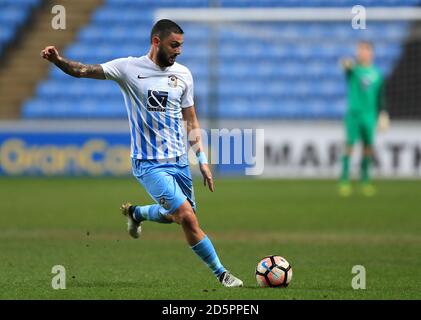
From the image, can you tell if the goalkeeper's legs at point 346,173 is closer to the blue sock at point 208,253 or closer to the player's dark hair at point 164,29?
the blue sock at point 208,253

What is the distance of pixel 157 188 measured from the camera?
295 inches

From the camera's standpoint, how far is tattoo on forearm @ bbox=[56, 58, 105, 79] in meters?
7.32

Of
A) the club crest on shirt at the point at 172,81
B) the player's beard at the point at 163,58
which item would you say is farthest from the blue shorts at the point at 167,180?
the player's beard at the point at 163,58

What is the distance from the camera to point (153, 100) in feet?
24.9

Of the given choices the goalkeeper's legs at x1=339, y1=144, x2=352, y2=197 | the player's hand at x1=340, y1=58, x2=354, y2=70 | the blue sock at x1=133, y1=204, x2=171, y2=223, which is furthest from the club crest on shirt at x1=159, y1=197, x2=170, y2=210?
the goalkeeper's legs at x1=339, y1=144, x2=352, y2=197

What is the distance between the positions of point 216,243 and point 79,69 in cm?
395

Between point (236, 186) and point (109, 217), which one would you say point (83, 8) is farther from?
point (109, 217)

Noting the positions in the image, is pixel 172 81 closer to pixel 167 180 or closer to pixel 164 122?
pixel 164 122

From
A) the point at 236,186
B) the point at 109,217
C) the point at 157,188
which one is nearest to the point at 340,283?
the point at 157,188

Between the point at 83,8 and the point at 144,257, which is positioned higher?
the point at 83,8

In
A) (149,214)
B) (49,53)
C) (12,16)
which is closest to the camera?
(49,53)

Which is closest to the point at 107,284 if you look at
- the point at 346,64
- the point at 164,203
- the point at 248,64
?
the point at 164,203

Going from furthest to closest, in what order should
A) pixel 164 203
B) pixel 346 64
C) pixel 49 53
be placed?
pixel 346 64 < pixel 164 203 < pixel 49 53
